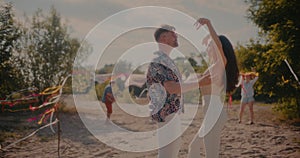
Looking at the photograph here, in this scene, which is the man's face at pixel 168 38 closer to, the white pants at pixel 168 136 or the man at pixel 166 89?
the man at pixel 166 89

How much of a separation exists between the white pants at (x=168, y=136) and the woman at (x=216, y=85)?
1.25ft

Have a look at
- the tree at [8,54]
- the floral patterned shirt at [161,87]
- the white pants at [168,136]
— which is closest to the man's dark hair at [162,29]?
the floral patterned shirt at [161,87]

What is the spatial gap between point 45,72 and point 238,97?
11.9 m

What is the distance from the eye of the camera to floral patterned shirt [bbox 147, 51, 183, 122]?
2625mm

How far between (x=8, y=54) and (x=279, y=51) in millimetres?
10254

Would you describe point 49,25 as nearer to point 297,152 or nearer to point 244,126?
point 244,126

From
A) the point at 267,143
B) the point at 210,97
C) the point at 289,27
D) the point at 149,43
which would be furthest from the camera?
the point at 289,27

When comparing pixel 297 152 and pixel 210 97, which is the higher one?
pixel 210 97

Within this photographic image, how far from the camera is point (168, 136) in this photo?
106 inches

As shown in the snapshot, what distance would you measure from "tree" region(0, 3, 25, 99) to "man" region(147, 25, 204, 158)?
9.80 metres

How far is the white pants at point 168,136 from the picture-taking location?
270 cm

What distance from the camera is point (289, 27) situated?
7.84 meters

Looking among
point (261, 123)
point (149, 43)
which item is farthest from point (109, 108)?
point (149, 43)

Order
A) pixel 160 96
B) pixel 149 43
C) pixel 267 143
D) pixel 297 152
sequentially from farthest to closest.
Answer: pixel 267 143 → pixel 297 152 → pixel 149 43 → pixel 160 96
